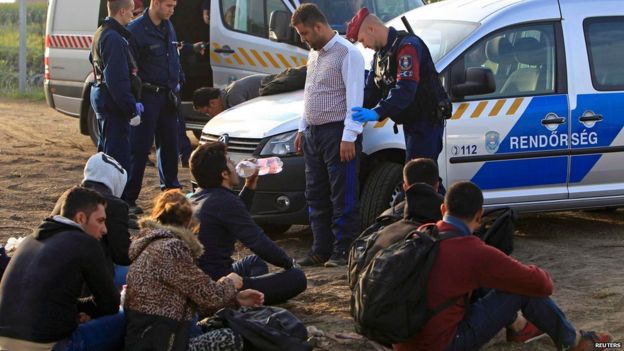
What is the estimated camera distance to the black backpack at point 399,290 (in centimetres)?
500

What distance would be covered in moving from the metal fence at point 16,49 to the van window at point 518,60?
45.4ft

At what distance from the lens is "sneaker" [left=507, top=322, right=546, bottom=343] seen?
568 cm

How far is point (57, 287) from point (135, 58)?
4.48 metres

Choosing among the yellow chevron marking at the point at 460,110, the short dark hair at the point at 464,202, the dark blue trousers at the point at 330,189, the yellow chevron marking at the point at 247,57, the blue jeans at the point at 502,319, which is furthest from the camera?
the yellow chevron marking at the point at 247,57

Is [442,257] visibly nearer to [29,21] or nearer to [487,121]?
[487,121]

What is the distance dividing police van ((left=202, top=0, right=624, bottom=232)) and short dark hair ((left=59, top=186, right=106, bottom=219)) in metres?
2.71

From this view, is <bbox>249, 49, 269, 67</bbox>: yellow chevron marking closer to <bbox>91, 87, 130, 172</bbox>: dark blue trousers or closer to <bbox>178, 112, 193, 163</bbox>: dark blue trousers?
<bbox>178, 112, 193, 163</bbox>: dark blue trousers

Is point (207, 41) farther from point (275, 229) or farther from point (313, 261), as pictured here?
point (313, 261)

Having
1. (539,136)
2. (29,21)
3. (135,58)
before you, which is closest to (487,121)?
(539,136)

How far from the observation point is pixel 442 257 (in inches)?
198

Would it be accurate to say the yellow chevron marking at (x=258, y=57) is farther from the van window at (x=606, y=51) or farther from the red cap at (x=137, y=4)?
the van window at (x=606, y=51)

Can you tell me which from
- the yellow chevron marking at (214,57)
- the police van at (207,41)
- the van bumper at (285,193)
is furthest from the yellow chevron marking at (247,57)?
the van bumper at (285,193)

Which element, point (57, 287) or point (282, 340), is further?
point (282, 340)

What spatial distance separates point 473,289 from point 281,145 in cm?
310
